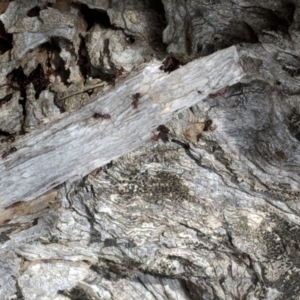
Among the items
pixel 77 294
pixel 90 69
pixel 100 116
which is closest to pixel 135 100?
pixel 100 116

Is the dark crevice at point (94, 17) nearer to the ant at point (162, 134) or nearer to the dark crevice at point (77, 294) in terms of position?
the ant at point (162, 134)

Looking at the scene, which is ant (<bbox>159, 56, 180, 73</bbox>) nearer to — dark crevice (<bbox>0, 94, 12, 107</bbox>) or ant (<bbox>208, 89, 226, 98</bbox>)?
ant (<bbox>208, 89, 226, 98</bbox>)

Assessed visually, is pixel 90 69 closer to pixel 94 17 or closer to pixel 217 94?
pixel 94 17

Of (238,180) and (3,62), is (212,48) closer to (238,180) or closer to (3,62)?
(238,180)

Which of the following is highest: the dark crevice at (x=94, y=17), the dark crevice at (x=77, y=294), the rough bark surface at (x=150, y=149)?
the dark crevice at (x=94, y=17)

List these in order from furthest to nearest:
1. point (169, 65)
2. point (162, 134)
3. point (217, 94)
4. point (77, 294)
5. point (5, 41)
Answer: point (77, 294) < point (5, 41) < point (162, 134) < point (217, 94) < point (169, 65)

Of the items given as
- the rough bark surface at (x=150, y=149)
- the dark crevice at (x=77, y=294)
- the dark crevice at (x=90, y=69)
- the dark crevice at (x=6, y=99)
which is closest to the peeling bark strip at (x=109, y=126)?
the rough bark surface at (x=150, y=149)

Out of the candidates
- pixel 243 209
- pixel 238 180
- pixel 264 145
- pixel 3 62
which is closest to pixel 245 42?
pixel 264 145

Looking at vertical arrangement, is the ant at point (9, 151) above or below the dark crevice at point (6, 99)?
below
